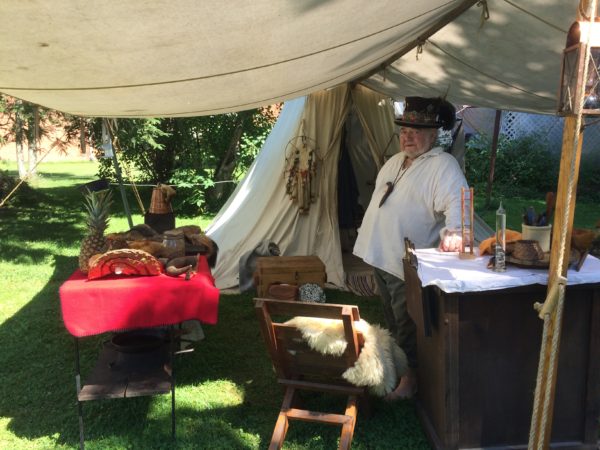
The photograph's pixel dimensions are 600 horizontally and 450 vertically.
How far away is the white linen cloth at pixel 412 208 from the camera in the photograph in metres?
2.79

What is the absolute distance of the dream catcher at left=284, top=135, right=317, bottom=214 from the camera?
536 cm

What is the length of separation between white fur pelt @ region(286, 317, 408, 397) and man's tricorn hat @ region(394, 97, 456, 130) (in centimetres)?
113

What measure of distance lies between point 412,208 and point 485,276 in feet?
2.86

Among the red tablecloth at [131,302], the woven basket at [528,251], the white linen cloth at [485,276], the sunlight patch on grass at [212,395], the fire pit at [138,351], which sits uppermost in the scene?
the woven basket at [528,251]

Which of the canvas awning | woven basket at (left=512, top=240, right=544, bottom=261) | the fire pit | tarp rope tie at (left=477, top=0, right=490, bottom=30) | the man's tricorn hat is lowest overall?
the fire pit

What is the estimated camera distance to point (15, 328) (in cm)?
429

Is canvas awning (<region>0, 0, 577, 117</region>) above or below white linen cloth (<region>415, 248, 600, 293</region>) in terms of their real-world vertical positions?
above

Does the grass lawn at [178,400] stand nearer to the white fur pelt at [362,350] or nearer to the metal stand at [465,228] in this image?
the white fur pelt at [362,350]

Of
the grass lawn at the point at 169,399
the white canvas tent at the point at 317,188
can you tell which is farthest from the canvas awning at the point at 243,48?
the grass lawn at the point at 169,399

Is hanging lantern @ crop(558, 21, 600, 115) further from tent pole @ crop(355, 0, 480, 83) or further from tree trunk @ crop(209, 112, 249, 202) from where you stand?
tree trunk @ crop(209, 112, 249, 202)

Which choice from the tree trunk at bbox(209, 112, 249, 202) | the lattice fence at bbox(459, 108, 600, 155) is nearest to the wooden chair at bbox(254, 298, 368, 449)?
the tree trunk at bbox(209, 112, 249, 202)

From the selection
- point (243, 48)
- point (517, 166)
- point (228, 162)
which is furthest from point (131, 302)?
point (517, 166)

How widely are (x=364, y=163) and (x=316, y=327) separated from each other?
407 cm

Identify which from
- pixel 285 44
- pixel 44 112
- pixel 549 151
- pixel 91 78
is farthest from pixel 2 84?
pixel 549 151
